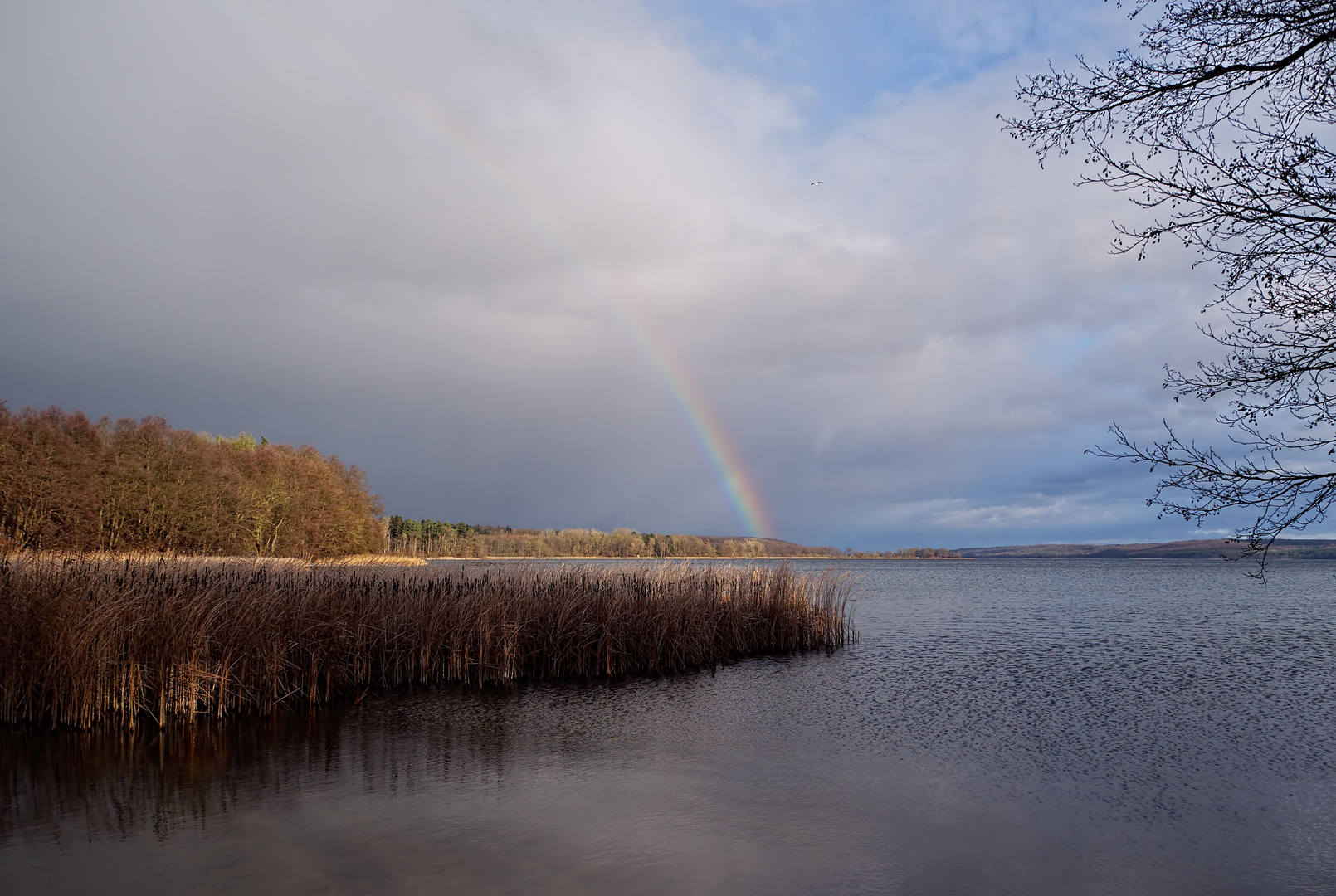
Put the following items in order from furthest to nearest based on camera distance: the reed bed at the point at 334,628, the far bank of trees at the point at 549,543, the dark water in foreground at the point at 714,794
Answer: the far bank of trees at the point at 549,543, the reed bed at the point at 334,628, the dark water in foreground at the point at 714,794

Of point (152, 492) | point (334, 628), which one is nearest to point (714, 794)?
point (334, 628)

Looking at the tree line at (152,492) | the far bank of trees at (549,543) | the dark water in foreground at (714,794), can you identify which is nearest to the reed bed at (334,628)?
the dark water in foreground at (714,794)

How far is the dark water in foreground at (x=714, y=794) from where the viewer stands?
6.50 meters

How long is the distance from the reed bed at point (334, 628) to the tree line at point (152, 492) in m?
15.4

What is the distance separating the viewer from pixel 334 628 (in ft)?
45.8

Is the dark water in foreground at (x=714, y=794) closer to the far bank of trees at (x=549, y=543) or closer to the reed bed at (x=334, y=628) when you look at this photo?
the reed bed at (x=334, y=628)

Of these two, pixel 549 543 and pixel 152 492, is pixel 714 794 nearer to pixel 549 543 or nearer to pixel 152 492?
pixel 152 492

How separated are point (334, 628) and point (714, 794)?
8319mm

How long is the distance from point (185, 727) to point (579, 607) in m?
7.66

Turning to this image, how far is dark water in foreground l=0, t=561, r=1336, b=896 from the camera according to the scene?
6.50 metres

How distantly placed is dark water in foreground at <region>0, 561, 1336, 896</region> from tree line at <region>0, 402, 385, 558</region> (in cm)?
2074

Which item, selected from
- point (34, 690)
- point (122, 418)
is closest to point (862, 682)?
point (34, 690)

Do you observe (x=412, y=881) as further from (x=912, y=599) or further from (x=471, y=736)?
(x=912, y=599)

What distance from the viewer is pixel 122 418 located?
1742 inches
